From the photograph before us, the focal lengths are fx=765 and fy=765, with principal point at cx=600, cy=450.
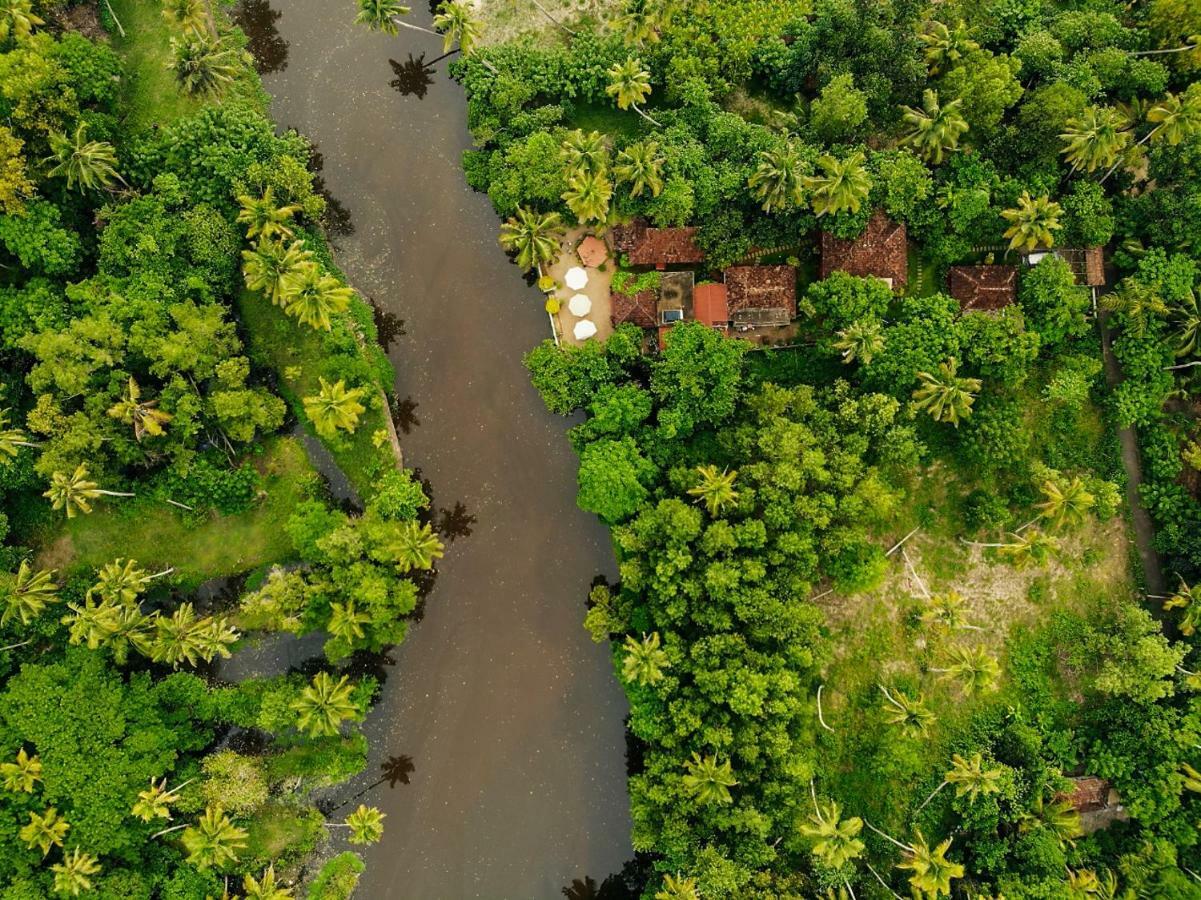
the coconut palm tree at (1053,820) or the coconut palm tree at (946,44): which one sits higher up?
the coconut palm tree at (946,44)

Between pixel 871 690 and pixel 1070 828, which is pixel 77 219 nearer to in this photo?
pixel 871 690

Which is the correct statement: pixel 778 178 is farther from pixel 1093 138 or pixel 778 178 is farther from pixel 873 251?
pixel 1093 138

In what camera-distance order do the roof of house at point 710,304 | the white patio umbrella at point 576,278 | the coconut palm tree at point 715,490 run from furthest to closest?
the white patio umbrella at point 576,278 → the roof of house at point 710,304 → the coconut palm tree at point 715,490

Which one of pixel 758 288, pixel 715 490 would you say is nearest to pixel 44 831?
pixel 715 490

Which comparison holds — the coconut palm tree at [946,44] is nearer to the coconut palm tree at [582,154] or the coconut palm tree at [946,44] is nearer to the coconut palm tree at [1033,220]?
the coconut palm tree at [1033,220]

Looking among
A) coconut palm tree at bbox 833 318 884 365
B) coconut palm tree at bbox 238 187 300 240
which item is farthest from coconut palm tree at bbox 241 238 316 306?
coconut palm tree at bbox 833 318 884 365

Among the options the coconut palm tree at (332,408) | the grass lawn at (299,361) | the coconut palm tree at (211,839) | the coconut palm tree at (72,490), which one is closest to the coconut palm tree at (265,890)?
the coconut palm tree at (211,839)

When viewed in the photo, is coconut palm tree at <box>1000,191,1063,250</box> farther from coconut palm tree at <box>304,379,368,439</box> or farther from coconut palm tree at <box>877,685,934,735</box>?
coconut palm tree at <box>304,379,368,439</box>
